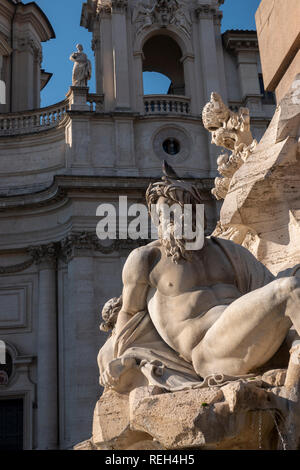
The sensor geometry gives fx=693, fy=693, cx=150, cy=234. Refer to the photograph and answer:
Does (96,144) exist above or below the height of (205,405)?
above

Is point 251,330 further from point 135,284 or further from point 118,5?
point 118,5

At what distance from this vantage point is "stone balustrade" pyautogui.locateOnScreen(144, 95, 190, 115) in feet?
74.0

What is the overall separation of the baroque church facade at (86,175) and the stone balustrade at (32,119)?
0.04 meters

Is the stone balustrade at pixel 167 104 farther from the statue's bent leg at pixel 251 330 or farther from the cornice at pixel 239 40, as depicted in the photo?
the statue's bent leg at pixel 251 330

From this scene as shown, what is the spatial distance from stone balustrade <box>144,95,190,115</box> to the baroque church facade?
36mm

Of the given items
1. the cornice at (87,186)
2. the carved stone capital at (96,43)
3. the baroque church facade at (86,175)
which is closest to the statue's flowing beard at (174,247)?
the baroque church facade at (86,175)

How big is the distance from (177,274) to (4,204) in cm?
1736

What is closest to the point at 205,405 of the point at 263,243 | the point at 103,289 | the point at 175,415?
the point at 175,415

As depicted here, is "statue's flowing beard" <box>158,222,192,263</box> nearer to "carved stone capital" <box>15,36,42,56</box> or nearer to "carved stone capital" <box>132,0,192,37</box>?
"carved stone capital" <box>132,0,192,37</box>

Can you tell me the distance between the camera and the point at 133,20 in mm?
23234

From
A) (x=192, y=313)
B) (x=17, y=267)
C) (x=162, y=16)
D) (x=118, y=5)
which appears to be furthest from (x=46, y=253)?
(x=192, y=313)

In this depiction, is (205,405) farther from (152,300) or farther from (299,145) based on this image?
(299,145)
